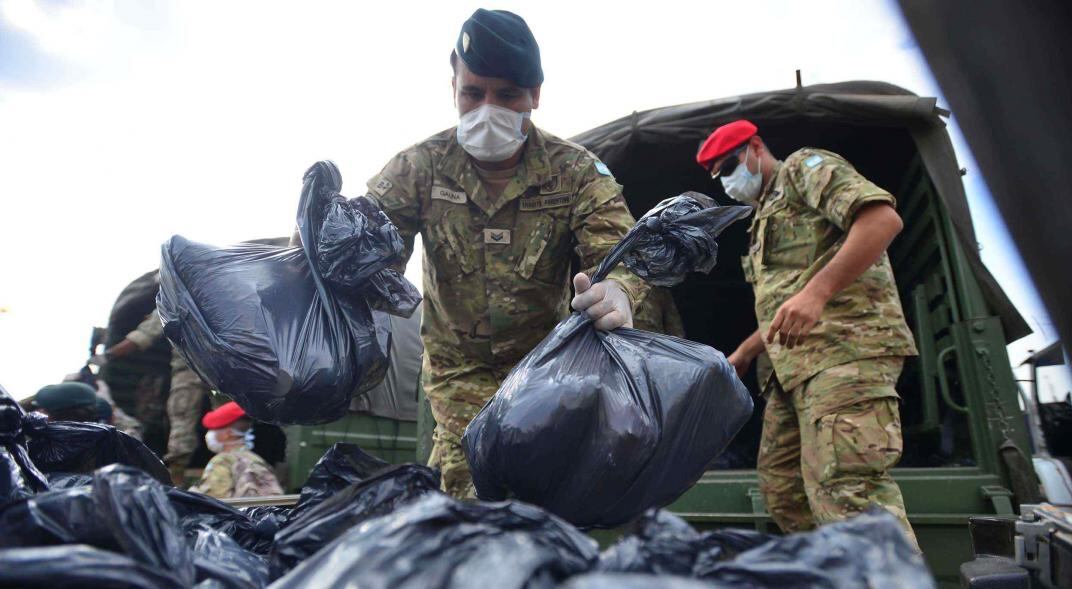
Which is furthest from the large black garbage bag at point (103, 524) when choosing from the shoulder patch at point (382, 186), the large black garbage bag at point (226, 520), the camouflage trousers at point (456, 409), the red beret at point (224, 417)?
the red beret at point (224, 417)

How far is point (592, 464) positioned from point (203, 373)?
0.78 m

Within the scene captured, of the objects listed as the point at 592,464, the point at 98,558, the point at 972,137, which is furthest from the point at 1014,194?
the point at 98,558

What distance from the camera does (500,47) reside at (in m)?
2.03

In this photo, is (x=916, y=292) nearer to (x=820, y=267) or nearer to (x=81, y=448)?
(x=820, y=267)

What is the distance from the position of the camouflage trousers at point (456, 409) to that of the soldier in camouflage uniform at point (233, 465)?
2.84m

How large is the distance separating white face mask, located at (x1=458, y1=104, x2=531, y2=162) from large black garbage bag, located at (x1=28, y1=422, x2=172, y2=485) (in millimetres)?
1241

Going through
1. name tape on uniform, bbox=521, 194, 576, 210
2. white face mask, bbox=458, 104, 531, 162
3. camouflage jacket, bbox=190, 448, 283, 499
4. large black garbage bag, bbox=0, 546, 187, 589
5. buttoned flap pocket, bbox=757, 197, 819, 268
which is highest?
white face mask, bbox=458, 104, 531, 162

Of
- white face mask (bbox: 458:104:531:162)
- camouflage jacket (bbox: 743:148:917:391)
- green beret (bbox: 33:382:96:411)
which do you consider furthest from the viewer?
green beret (bbox: 33:382:96:411)

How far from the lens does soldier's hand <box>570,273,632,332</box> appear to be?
1387mm

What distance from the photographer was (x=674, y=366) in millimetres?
1280

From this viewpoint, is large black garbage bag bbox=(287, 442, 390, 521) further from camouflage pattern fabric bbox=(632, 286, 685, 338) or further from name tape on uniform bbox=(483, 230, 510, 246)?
camouflage pattern fabric bbox=(632, 286, 685, 338)

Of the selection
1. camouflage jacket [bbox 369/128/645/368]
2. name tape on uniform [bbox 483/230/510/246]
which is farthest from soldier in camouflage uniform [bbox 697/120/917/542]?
name tape on uniform [bbox 483/230/510/246]

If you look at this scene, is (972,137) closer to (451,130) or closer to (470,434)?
(470,434)

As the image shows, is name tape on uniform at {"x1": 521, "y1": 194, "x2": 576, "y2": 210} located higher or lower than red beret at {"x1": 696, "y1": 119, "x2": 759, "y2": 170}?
lower
